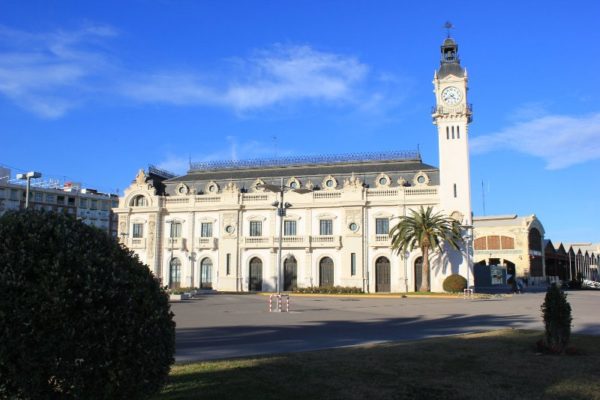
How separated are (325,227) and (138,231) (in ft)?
72.4

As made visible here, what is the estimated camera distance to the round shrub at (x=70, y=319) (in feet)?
18.3

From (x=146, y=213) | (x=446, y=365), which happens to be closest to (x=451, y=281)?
(x=146, y=213)

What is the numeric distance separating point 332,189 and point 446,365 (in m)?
48.3

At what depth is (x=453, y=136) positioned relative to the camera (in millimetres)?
56250

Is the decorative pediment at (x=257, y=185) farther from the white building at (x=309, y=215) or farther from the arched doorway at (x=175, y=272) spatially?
the arched doorway at (x=175, y=272)

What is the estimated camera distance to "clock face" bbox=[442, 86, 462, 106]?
56656 mm

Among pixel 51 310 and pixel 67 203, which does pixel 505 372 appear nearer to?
pixel 51 310

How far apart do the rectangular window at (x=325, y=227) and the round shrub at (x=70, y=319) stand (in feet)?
172

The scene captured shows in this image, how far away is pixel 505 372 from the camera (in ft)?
34.8

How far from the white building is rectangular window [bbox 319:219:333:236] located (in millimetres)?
106

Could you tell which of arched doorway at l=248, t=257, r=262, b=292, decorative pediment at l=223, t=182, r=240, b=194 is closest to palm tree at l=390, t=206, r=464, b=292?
arched doorway at l=248, t=257, r=262, b=292

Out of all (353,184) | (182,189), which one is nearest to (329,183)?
(353,184)

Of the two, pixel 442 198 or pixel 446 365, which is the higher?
pixel 442 198

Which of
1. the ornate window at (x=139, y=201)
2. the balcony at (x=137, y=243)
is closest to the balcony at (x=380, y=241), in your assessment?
the balcony at (x=137, y=243)
